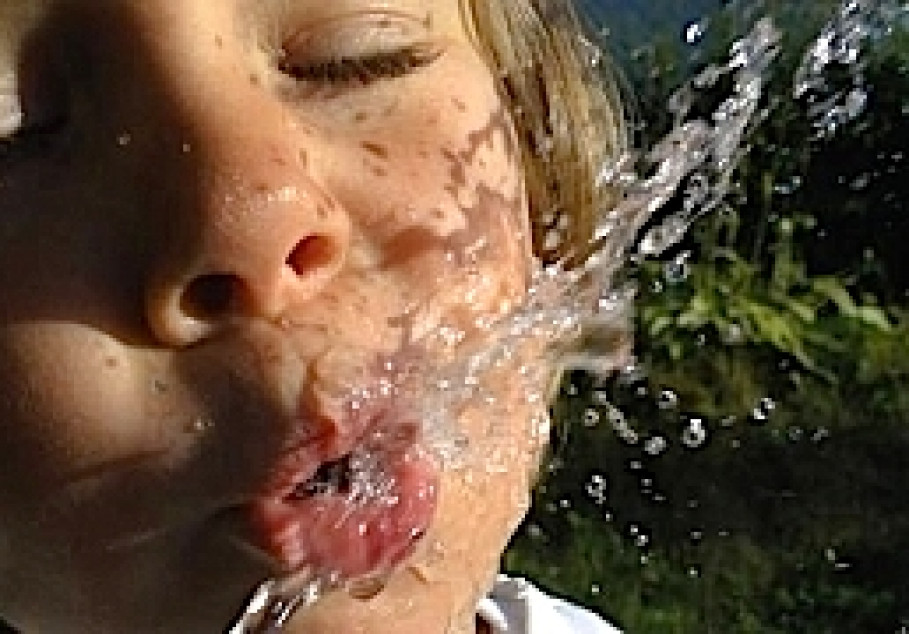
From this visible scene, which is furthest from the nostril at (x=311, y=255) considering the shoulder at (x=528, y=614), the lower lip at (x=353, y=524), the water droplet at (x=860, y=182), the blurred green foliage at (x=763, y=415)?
the water droplet at (x=860, y=182)

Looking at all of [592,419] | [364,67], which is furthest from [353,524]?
[592,419]

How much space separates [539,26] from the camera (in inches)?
60.3

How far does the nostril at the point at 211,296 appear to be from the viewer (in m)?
0.97

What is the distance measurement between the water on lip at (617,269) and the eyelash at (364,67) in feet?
0.47

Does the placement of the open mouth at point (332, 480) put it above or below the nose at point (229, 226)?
below

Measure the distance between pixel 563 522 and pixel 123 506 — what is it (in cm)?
173

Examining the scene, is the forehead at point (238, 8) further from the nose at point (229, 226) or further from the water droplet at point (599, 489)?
the water droplet at point (599, 489)

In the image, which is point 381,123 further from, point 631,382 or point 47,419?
point 631,382

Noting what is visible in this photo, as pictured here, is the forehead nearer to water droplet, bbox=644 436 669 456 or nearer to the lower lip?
the lower lip

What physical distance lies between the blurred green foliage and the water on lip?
0.04m

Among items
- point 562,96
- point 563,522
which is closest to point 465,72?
point 562,96

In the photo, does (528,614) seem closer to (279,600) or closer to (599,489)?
(279,600)

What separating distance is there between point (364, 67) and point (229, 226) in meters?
0.19

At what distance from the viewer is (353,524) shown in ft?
3.38
